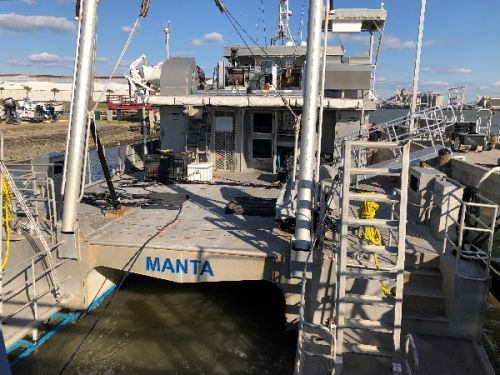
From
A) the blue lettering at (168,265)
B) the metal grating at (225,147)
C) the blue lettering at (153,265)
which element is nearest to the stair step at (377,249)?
the blue lettering at (168,265)

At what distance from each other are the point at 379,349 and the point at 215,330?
3.91 metres

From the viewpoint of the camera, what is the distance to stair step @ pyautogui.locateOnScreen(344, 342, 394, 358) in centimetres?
602

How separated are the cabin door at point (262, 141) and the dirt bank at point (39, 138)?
65.4ft

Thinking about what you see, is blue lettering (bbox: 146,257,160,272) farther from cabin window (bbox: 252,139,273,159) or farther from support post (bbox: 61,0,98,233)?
cabin window (bbox: 252,139,273,159)

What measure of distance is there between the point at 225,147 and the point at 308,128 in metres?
9.65

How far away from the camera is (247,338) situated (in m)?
8.57

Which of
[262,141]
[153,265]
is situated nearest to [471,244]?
[153,265]

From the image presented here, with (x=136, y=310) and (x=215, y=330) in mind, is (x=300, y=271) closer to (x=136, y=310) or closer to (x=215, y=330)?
(x=215, y=330)

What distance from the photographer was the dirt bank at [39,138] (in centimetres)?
3444

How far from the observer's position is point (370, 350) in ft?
19.9

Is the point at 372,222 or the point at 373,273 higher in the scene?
the point at 372,222

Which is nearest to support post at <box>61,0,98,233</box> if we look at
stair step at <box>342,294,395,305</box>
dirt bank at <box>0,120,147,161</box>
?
stair step at <box>342,294,395,305</box>

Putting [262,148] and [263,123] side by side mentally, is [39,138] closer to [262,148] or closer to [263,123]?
[262,148]

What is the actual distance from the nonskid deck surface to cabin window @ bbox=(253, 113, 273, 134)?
5.88 metres
